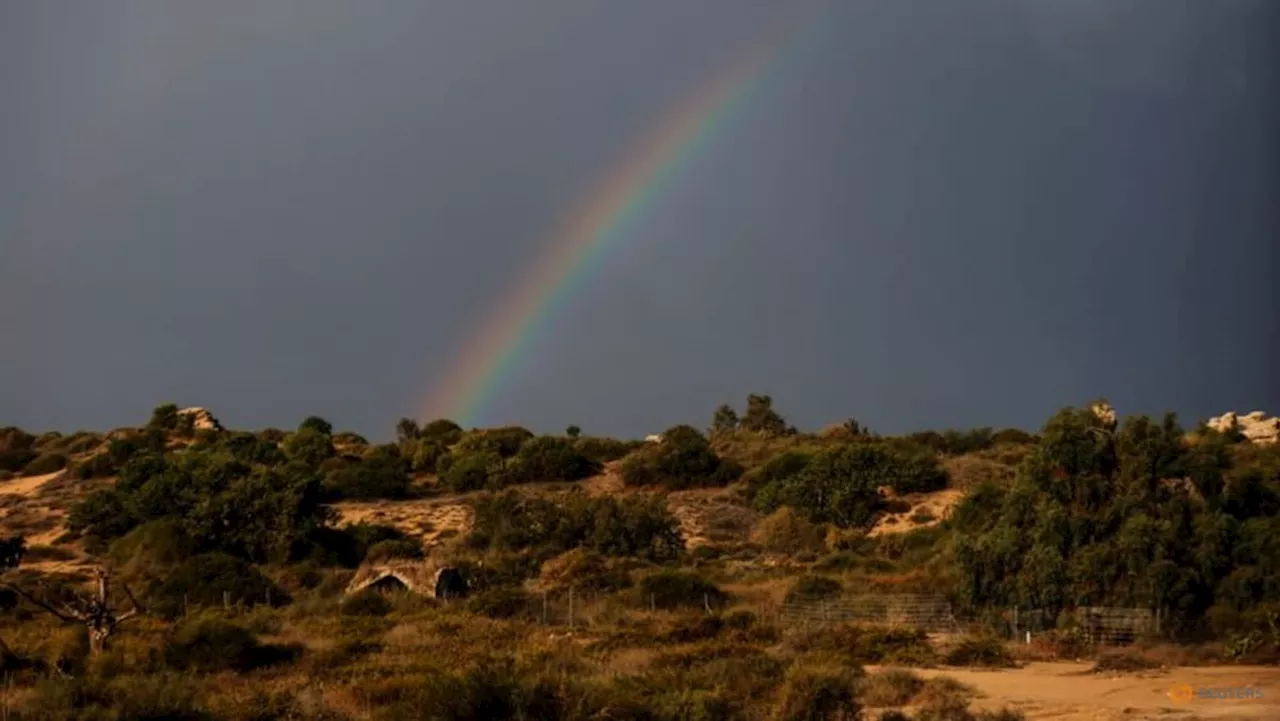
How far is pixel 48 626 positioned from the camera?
27.6 m

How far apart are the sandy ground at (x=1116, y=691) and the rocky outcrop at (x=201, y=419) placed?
7159 cm

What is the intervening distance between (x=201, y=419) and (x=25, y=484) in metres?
14.7

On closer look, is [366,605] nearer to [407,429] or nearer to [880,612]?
[880,612]

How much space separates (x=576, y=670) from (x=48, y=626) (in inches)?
616

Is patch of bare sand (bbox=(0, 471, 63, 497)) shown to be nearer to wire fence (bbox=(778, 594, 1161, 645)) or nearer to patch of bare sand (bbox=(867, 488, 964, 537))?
patch of bare sand (bbox=(867, 488, 964, 537))

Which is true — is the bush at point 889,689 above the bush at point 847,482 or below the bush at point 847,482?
below

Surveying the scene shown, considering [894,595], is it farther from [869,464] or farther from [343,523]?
[343,523]

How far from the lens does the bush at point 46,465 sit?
7550 centimetres

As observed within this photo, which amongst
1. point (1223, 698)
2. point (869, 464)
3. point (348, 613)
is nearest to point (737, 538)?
point (869, 464)

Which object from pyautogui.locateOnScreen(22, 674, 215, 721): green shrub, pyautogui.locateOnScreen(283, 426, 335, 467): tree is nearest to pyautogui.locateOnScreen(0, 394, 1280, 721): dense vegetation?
pyautogui.locateOnScreen(22, 674, 215, 721): green shrub

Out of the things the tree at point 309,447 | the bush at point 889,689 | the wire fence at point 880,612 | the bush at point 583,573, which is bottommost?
the bush at point 889,689

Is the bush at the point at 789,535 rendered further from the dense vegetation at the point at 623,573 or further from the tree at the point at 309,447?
the tree at the point at 309,447

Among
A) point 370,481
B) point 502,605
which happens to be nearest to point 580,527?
point 502,605

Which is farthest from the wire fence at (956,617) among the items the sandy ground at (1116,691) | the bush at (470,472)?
the bush at (470,472)
